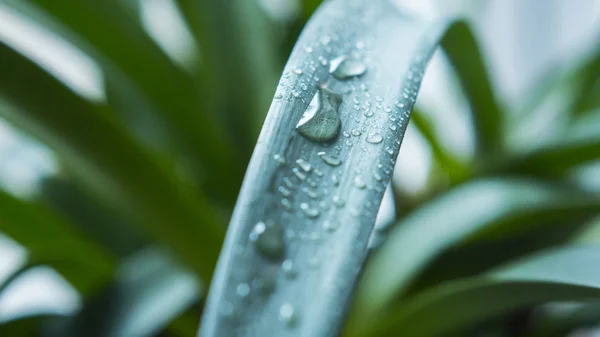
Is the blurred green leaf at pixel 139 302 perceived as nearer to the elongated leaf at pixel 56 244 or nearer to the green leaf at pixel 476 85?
the elongated leaf at pixel 56 244

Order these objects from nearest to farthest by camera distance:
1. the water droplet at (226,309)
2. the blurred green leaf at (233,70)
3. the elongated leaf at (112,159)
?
the water droplet at (226,309) → the elongated leaf at (112,159) → the blurred green leaf at (233,70)

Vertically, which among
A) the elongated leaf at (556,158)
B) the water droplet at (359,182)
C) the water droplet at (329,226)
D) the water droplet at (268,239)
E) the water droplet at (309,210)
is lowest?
the water droplet at (268,239)

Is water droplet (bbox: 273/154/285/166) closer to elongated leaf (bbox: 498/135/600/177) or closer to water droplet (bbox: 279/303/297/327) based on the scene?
water droplet (bbox: 279/303/297/327)

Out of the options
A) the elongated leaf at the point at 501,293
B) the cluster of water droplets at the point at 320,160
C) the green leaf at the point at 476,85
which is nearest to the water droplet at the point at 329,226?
the cluster of water droplets at the point at 320,160

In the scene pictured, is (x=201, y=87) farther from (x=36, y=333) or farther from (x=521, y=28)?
(x=521, y=28)

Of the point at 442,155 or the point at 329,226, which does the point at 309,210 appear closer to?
the point at 329,226
